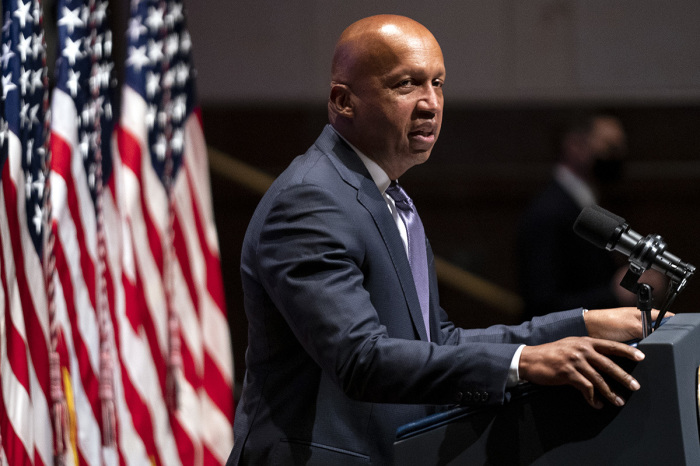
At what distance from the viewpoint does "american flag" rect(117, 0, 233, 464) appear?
11.4 ft

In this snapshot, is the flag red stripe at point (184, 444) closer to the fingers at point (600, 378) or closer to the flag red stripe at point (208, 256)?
the flag red stripe at point (208, 256)

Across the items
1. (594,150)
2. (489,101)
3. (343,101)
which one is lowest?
(594,150)

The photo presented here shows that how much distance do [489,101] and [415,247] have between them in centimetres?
374

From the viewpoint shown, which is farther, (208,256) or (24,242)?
(208,256)

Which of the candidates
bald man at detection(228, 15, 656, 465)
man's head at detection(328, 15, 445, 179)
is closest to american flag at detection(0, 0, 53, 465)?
Result: bald man at detection(228, 15, 656, 465)

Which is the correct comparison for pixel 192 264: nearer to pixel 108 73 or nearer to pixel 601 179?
pixel 108 73

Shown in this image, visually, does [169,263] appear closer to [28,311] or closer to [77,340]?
[77,340]

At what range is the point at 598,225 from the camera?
1.57m

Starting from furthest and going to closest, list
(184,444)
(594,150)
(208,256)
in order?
(594,150), (208,256), (184,444)

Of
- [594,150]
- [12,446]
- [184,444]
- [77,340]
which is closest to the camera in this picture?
[12,446]

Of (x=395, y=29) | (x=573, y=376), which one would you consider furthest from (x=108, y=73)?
(x=573, y=376)

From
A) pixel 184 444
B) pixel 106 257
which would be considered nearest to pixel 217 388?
pixel 184 444

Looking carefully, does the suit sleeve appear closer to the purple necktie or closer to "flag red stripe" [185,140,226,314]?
the purple necktie

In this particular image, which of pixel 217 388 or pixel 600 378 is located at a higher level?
pixel 600 378
